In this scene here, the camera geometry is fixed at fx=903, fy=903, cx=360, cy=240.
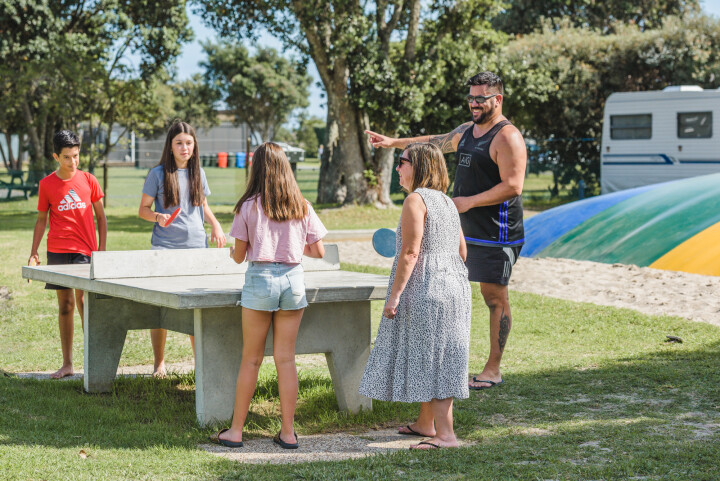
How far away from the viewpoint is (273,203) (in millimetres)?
4832

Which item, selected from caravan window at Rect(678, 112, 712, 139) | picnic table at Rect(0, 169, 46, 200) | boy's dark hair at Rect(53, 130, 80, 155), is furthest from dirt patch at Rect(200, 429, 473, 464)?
picnic table at Rect(0, 169, 46, 200)

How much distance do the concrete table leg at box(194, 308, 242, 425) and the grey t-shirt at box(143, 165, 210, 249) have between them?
1378 millimetres

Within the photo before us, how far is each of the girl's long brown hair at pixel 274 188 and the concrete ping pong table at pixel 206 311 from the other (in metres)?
0.50

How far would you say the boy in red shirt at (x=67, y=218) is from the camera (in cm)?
680

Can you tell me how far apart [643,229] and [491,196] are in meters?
7.70

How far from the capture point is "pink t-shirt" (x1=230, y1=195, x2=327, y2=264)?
482 cm

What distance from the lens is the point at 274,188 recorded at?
484 cm

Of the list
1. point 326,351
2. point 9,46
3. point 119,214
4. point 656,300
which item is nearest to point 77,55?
point 9,46

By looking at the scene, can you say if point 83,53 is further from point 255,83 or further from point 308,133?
point 308,133

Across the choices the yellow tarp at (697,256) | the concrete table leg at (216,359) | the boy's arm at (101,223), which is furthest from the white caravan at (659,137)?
the concrete table leg at (216,359)

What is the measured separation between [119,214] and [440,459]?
818 inches

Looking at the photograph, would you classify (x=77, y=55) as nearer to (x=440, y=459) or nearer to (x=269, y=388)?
(x=269, y=388)

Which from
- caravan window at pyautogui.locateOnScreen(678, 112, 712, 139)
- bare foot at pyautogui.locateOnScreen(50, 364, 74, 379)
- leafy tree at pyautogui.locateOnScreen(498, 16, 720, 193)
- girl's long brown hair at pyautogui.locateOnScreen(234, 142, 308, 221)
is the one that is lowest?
bare foot at pyautogui.locateOnScreen(50, 364, 74, 379)

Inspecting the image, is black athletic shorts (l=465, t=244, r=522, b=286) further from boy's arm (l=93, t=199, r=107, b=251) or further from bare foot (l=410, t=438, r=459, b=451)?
boy's arm (l=93, t=199, r=107, b=251)
